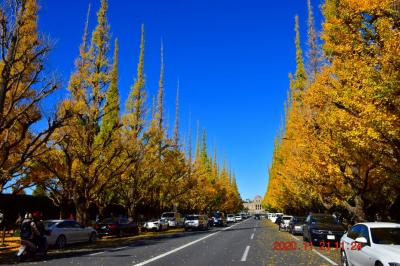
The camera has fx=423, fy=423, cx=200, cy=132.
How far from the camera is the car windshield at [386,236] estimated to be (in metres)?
9.19

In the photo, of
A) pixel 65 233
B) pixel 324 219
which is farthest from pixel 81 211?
pixel 324 219

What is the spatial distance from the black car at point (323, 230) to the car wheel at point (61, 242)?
39.7ft

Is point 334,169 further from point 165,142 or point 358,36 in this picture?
point 165,142

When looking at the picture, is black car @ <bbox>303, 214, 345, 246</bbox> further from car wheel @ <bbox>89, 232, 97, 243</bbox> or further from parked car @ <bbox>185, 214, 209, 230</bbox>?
parked car @ <bbox>185, 214, 209, 230</bbox>

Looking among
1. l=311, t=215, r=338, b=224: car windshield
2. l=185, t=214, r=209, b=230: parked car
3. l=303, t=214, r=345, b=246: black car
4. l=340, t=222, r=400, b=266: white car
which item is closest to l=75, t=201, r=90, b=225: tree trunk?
l=303, t=214, r=345, b=246: black car

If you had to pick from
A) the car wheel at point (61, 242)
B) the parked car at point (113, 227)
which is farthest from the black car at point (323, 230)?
the parked car at point (113, 227)

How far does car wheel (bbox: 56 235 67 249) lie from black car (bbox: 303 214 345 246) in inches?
476

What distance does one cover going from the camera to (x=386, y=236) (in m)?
9.51

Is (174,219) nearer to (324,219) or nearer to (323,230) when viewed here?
(324,219)

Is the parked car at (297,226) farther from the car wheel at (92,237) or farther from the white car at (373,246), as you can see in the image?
the white car at (373,246)

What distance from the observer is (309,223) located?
2227 cm

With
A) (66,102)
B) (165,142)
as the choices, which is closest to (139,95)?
(165,142)

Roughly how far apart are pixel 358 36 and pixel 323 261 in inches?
305

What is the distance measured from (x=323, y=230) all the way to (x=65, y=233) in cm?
1254
